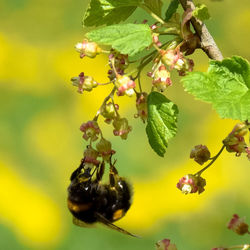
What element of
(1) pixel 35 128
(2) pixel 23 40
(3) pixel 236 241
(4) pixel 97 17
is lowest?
(3) pixel 236 241

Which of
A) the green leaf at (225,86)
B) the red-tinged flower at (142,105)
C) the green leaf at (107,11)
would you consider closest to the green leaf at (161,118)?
the red-tinged flower at (142,105)

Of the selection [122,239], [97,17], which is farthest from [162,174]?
[97,17]

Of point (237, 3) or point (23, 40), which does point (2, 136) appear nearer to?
point (23, 40)

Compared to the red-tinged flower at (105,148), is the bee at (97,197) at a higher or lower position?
lower

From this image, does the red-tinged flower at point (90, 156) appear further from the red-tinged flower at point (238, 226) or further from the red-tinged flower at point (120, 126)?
the red-tinged flower at point (238, 226)

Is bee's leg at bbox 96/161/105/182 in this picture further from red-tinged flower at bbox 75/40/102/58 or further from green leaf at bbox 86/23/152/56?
green leaf at bbox 86/23/152/56

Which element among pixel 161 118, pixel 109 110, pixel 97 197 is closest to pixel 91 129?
pixel 109 110

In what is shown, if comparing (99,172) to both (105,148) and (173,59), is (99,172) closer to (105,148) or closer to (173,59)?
(105,148)
